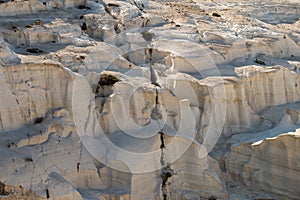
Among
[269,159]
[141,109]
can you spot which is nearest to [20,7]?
[141,109]

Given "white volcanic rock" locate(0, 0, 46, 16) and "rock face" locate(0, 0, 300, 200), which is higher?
"white volcanic rock" locate(0, 0, 46, 16)

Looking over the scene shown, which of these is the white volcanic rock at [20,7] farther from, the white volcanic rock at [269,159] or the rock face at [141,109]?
the white volcanic rock at [269,159]

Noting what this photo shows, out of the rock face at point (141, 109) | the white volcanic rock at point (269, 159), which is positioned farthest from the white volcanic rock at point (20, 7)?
the white volcanic rock at point (269, 159)

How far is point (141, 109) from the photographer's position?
1636 cm

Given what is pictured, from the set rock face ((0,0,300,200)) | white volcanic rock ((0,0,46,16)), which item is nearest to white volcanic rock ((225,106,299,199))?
rock face ((0,0,300,200))

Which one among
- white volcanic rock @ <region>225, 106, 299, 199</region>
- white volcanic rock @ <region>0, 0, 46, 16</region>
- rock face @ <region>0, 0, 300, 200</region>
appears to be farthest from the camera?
white volcanic rock @ <region>0, 0, 46, 16</region>

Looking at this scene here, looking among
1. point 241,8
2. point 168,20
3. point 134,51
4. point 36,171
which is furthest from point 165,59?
point 241,8

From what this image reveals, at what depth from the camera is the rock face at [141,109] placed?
1427cm

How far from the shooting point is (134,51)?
19.8 metres

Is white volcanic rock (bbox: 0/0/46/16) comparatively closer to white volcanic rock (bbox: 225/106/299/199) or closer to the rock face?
the rock face

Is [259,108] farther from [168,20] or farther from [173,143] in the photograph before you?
[168,20]

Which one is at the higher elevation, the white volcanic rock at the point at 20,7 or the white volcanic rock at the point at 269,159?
the white volcanic rock at the point at 20,7

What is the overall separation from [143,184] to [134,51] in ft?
23.7

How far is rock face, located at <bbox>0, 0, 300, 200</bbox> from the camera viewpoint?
14266mm
